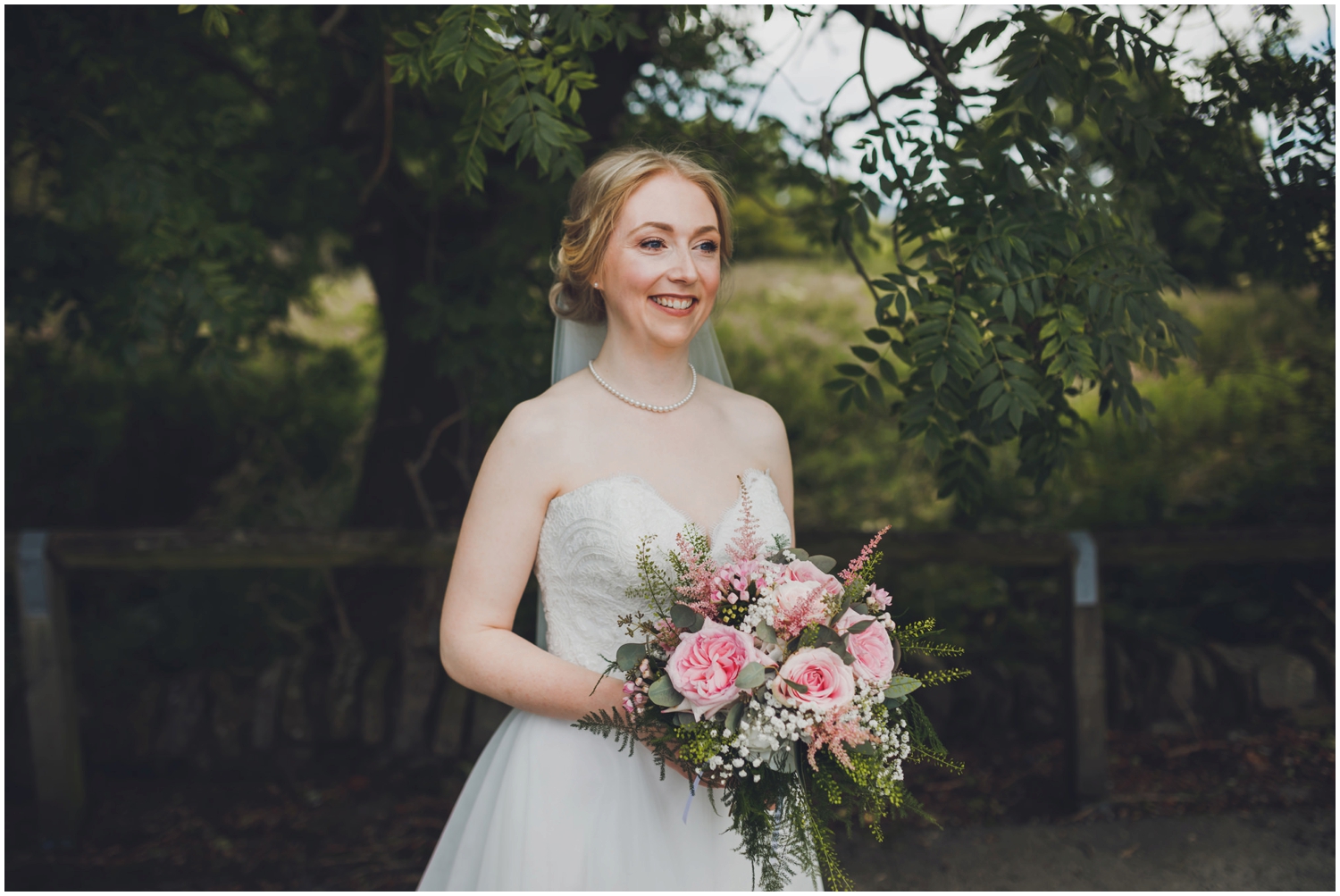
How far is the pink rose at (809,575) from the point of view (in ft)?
5.63

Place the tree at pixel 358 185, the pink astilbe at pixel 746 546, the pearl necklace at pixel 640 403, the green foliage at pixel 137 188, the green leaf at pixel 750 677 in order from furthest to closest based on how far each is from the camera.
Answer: the green foliage at pixel 137 188 → the tree at pixel 358 185 → the pearl necklace at pixel 640 403 → the pink astilbe at pixel 746 546 → the green leaf at pixel 750 677

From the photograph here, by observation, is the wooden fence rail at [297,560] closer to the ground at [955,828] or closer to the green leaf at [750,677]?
the ground at [955,828]

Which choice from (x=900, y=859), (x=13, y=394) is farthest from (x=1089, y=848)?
(x=13, y=394)

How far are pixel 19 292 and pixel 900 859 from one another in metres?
4.09

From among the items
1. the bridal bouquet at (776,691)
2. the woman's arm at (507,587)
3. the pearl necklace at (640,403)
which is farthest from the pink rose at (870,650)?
the pearl necklace at (640,403)

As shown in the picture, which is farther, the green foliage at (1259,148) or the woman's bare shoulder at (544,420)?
the green foliage at (1259,148)

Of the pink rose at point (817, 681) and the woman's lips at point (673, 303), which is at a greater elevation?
the woman's lips at point (673, 303)

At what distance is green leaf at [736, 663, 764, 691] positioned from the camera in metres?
1.57

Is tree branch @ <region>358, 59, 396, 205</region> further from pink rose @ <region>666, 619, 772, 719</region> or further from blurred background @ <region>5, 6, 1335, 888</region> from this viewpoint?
pink rose @ <region>666, 619, 772, 719</region>

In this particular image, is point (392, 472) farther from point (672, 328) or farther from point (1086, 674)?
point (1086, 674)

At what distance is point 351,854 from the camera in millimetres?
3752

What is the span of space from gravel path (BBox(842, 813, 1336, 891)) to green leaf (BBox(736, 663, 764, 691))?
2.37 meters

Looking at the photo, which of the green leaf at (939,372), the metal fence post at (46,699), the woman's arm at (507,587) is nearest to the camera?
the woman's arm at (507,587)

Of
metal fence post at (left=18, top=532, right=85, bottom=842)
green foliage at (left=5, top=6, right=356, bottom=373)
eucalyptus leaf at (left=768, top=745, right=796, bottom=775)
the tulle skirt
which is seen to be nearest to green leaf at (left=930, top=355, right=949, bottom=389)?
eucalyptus leaf at (left=768, top=745, right=796, bottom=775)
